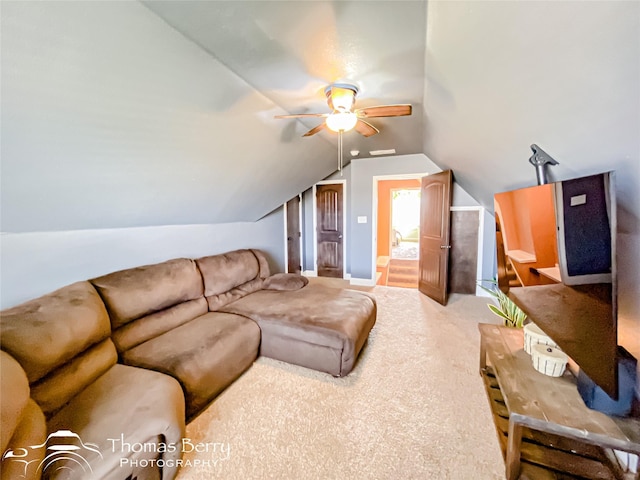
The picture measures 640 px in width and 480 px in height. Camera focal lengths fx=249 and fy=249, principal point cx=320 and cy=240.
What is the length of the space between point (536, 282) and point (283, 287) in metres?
2.57

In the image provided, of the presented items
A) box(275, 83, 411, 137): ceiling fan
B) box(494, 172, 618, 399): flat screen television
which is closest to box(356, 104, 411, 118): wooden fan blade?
box(275, 83, 411, 137): ceiling fan

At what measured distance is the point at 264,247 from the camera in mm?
4613

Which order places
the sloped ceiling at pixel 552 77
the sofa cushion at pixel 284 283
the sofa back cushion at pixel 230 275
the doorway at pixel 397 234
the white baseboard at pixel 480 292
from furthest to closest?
the doorway at pixel 397 234 < the white baseboard at pixel 480 292 < the sofa cushion at pixel 284 283 < the sofa back cushion at pixel 230 275 < the sloped ceiling at pixel 552 77

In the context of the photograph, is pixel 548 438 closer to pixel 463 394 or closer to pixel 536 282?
pixel 463 394

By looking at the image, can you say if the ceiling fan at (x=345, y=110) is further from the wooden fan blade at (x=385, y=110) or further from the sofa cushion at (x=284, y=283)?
the sofa cushion at (x=284, y=283)

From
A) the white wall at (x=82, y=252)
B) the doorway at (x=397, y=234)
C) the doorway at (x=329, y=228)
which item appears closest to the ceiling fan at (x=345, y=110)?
the white wall at (x=82, y=252)

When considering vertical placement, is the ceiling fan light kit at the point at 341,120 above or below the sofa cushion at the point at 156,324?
Result: above

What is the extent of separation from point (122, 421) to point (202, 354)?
2.24ft

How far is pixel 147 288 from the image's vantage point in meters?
2.18

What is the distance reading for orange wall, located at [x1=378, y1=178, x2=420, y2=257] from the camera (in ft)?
22.1

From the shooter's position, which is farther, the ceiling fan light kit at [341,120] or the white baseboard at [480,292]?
the white baseboard at [480,292]

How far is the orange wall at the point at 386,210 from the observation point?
673 centimetres

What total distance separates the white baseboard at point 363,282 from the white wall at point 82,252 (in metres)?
2.70

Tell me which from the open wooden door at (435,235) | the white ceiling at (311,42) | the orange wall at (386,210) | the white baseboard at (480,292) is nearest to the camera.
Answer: the white ceiling at (311,42)
